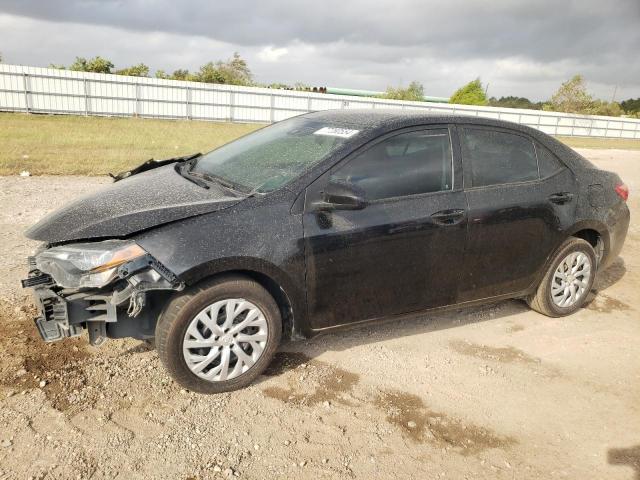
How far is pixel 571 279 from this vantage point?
4.75 meters

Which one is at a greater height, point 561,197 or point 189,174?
point 189,174

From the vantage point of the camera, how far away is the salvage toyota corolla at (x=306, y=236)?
9.92ft

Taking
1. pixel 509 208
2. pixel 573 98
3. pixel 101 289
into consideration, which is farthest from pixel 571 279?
pixel 573 98

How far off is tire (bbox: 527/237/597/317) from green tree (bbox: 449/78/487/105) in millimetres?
54679

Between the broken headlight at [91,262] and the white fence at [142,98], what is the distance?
20.4 metres

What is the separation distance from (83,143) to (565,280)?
14.4m

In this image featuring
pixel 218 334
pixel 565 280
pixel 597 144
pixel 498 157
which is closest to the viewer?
pixel 218 334

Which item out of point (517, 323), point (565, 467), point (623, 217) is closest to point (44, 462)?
point (565, 467)

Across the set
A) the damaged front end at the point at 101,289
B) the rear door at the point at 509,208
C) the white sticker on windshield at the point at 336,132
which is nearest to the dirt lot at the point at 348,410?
the damaged front end at the point at 101,289

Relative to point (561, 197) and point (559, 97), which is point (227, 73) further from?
point (561, 197)

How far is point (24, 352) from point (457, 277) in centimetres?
309

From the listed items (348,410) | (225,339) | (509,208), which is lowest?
(348,410)

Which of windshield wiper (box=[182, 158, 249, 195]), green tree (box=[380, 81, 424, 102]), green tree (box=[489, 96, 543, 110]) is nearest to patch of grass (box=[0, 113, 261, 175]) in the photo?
windshield wiper (box=[182, 158, 249, 195])

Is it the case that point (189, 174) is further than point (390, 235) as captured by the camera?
Yes
